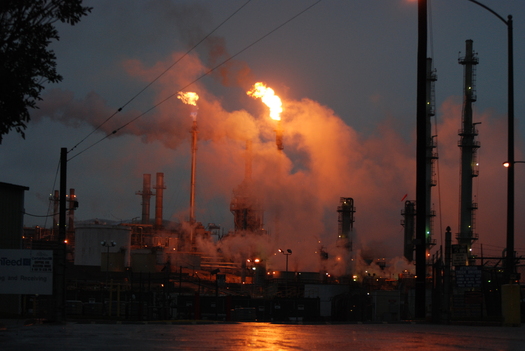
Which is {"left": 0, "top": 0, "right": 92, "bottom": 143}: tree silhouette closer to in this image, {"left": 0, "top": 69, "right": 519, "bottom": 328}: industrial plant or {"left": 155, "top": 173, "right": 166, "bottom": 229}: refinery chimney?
{"left": 0, "top": 69, "right": 519, "bottom": 328}: industrial plant

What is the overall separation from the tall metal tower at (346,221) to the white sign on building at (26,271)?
227ft

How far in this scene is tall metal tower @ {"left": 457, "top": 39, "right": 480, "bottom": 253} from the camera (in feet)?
244

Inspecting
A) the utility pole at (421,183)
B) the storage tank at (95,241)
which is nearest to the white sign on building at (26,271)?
the utility pole at (421,183)

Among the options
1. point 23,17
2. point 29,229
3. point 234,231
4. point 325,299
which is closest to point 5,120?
point 23,17

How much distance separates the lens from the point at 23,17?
13.2 metres

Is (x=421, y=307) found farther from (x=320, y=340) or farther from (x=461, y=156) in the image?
(x=461, y=156)

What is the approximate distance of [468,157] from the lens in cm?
7438

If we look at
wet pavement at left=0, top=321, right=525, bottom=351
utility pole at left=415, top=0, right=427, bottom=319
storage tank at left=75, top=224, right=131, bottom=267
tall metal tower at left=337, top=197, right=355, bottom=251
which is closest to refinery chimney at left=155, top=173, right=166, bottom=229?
storage tank at left=75, top=224, right=131, bottom=267

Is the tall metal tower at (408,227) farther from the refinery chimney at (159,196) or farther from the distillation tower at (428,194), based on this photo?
the refinery chimney at (159,196)

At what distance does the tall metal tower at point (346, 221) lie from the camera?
89.4 m

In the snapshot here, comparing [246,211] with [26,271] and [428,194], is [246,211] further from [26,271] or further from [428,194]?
[26,271]

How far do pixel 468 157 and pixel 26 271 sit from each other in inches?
2379

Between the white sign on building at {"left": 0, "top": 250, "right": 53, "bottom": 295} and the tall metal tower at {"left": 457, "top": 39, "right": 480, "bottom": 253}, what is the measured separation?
59.3 meters

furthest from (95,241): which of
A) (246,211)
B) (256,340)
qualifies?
(256,340)
